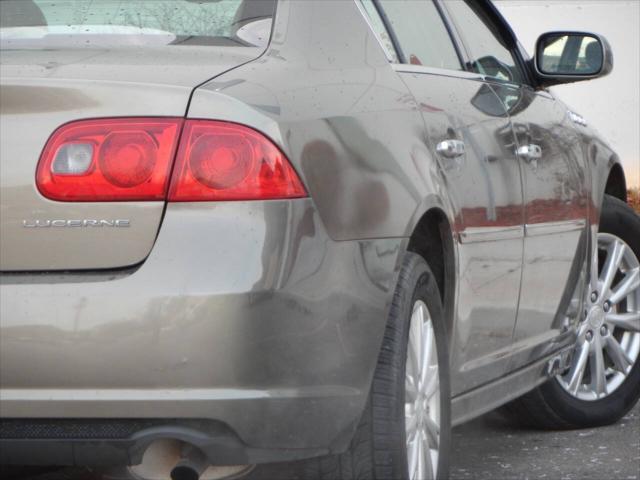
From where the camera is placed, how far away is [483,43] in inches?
205

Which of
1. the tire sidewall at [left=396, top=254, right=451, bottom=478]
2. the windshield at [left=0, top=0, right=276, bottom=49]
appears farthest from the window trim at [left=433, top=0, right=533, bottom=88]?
the windshield at [left=0, top=0, right=276, bottom=49]

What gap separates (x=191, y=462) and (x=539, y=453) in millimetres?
2407

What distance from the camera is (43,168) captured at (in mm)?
3014

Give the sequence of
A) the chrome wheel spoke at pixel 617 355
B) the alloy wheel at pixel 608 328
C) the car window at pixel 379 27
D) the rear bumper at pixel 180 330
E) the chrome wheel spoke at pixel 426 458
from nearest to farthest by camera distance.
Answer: the rear bumper at pixel 180 330 → the chrome wheel spoke at pixel 426 458 → the car window at pixel 379 27 → the alloy wheel at pixel 608 328 → the chrome wheel spoke at pixel 617 355

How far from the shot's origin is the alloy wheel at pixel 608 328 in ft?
18.6

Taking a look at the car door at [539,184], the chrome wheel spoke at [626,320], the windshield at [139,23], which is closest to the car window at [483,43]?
the car door at [539,184]

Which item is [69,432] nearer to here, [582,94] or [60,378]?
[60,378]

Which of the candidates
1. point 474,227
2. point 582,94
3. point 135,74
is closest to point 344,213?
point 135,74

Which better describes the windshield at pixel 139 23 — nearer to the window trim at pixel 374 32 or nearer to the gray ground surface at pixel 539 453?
the window trim at pixel 374 32

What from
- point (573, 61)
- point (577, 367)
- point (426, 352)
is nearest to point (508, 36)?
point (573, 61)

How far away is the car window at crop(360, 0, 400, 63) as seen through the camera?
3.95m

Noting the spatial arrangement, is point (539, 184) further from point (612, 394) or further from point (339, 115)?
point (339, 115)

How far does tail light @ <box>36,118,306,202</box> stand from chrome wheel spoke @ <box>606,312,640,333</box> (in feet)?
10.1

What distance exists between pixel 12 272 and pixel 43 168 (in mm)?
210
